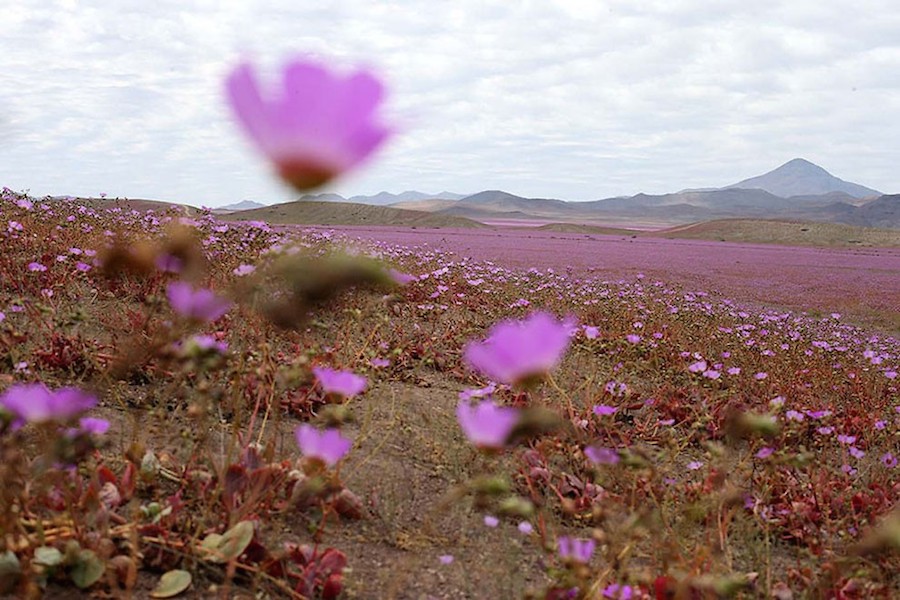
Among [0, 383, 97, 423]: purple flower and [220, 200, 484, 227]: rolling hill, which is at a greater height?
[220, 200, 484, 227]: rolling hill

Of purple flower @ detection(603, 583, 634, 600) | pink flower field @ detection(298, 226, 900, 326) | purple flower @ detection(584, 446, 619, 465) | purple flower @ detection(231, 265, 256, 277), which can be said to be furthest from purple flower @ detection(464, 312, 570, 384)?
pink flower field @ detection(298, 226, 900, 326)

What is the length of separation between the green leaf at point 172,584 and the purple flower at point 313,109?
1314mm

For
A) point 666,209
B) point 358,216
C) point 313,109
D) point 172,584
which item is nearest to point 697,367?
point 172,584

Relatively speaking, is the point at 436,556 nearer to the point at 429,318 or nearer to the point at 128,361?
the point at 128,361

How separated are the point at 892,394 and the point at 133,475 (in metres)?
4.61

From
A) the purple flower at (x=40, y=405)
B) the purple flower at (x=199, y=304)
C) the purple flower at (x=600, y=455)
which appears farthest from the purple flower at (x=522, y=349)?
the purple flower at (x=40, y=405)

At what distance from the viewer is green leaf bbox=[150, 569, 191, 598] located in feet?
5.08

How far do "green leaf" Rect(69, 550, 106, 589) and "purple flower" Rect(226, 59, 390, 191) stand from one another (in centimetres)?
123

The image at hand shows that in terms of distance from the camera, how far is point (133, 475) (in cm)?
187

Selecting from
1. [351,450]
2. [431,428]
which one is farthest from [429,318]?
[351,450]

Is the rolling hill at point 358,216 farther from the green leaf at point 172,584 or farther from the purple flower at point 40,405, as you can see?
the purple flower at point 40,405

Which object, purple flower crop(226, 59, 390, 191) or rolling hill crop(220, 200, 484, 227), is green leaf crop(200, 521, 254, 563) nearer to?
purple flower crop(226, 59, 390, 191)

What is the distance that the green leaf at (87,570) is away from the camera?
1422 mm

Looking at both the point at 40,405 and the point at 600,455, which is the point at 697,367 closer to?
the point at 600,455
